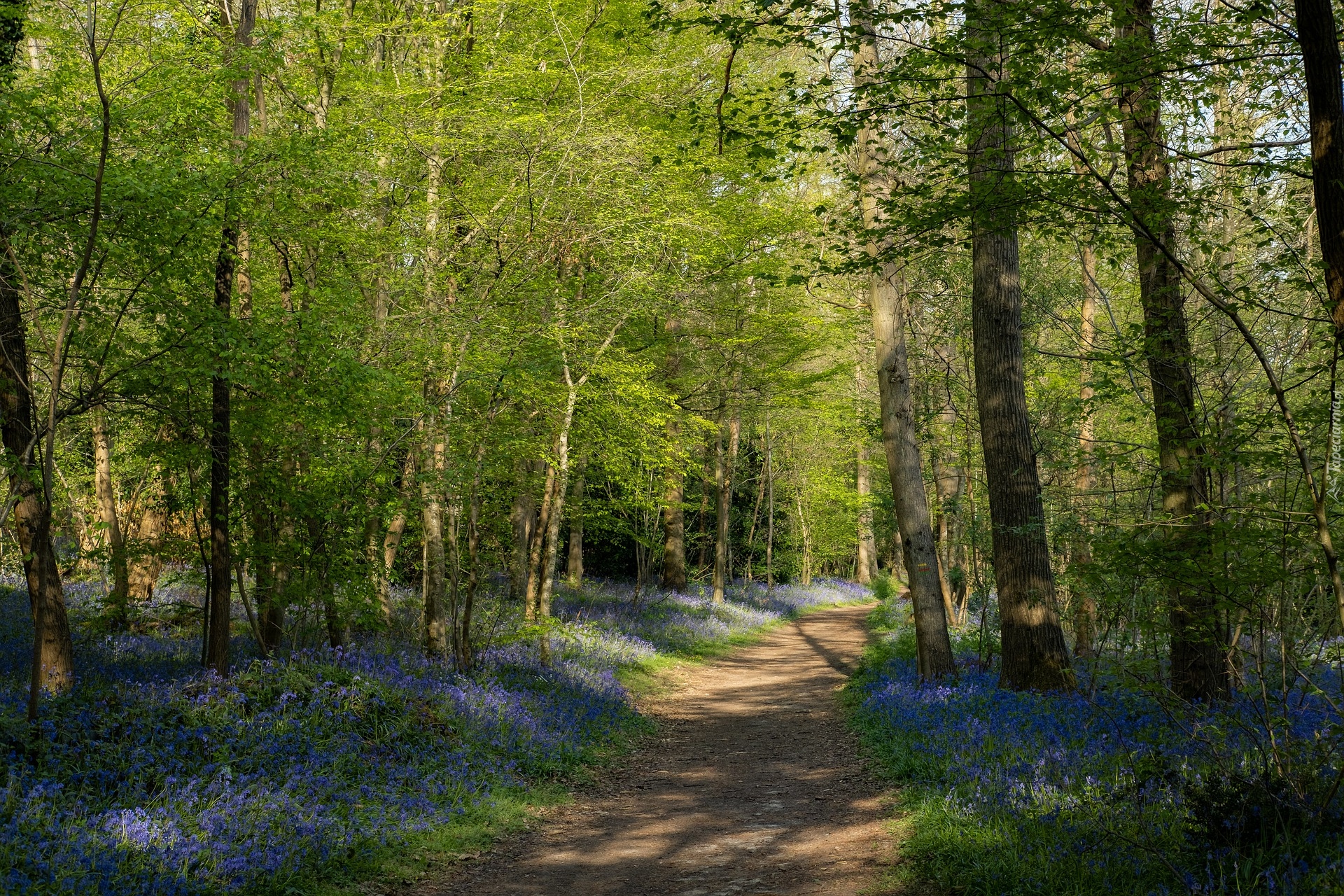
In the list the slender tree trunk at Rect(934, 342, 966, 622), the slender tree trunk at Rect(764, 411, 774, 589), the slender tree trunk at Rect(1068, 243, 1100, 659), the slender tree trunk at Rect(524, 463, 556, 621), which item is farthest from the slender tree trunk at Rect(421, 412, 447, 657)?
the slender tree trunk at Rect(764, 411, 774, 589)

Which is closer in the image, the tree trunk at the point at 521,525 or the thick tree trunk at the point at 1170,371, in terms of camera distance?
the thick tree trunk at the point at 1170,371

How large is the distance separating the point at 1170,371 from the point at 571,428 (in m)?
9.04

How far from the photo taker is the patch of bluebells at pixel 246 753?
17.1 feet

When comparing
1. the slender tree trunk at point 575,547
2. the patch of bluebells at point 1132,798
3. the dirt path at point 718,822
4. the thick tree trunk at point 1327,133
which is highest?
the thick tree trunk at point 1327,133

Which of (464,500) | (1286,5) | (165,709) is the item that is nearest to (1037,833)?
(1286,5)

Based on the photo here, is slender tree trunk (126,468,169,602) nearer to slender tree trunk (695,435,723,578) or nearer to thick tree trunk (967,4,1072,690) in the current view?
thick tree trunk (967,4,1072,690)

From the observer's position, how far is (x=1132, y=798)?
18.3ft

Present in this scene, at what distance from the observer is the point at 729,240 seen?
17.7m

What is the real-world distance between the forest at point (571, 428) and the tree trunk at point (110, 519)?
0.08m

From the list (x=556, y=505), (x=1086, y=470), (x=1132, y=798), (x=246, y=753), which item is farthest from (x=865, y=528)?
(x=246, y=753)

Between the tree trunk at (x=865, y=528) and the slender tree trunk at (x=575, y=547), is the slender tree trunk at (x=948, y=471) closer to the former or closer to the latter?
the slender tree trunk at (x=575, y=547)

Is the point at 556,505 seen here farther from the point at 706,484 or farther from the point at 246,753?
the point at 706,484

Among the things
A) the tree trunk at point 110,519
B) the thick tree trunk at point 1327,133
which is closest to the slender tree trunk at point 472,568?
the tree trunk at point 110,519

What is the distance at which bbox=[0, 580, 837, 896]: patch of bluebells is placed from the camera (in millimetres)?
5207
